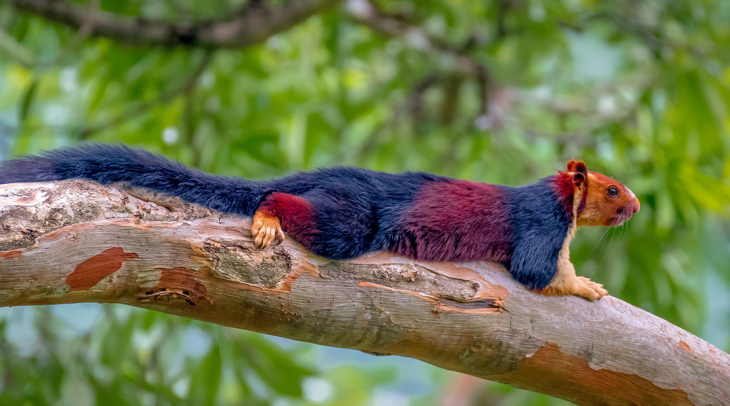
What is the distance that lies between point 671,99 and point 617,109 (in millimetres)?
1344

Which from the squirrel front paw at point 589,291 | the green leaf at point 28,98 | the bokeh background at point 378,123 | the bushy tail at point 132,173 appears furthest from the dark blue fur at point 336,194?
the green leaf at point 28,98

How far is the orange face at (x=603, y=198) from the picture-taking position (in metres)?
1.75

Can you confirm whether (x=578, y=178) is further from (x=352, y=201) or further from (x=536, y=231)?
(x=352, y=201)

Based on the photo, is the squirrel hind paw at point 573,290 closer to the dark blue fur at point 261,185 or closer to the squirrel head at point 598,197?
the squirrel head at point 598,197

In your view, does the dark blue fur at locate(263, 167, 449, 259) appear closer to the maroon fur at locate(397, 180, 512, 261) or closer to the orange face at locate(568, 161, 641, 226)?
the maroon fur at locate(397, 180, 512, 261)

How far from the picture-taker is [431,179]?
67.5 inches

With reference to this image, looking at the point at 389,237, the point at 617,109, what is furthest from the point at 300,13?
the point at 617,109

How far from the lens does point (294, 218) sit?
1441 mm

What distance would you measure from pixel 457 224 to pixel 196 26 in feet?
6.76

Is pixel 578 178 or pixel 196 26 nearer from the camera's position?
pixel 578 178

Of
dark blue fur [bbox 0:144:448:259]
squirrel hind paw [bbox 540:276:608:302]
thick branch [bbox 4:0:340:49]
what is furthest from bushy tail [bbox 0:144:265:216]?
thick branch [bbox 4:0:340:49]

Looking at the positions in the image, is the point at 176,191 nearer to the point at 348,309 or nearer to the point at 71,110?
the point at 348,309

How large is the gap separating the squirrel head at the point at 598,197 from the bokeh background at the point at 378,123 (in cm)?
105

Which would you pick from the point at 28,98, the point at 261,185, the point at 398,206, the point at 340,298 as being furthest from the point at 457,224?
the point at 28,98
